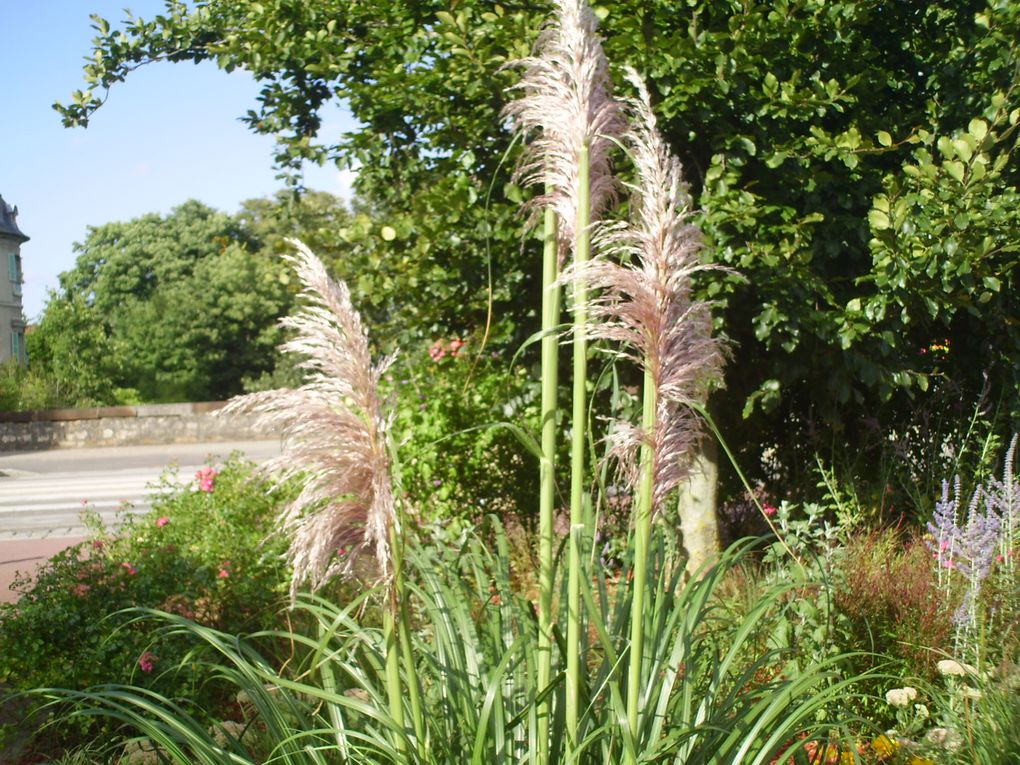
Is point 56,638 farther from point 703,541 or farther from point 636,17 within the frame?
point 636,17

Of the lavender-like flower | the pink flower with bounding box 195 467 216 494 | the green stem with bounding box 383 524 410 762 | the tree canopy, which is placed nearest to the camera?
the green stem with bounding box 383 524 410 762

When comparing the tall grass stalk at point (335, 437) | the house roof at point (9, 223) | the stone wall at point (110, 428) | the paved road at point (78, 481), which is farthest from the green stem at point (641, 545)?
the house roof at point (9, 223)

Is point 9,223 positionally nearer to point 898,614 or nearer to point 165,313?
point 165,313

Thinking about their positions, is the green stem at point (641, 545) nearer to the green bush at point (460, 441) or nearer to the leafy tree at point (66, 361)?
the green bush at point (460, 441)

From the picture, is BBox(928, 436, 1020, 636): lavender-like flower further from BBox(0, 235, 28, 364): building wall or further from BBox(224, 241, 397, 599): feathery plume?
BBox(0, 235, 28, 364): building wall

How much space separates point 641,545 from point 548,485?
29cm

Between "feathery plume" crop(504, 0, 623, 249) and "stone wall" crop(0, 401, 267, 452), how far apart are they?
23.8 meters

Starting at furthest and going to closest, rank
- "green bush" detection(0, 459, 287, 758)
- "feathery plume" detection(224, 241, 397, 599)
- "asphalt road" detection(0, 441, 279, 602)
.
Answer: "asphalt road" detection(0, 441, 279, 602) < "green bush" detection(0, 459, 287, 758) < "feathery plume" detection(224, 241, 397, 599)

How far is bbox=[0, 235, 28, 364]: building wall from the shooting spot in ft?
160

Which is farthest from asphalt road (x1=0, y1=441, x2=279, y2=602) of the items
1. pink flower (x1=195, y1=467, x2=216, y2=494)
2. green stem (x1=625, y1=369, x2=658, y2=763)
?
green stem (x1=625, y1=369, x2=658, y2=763)

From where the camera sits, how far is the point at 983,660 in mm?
3799

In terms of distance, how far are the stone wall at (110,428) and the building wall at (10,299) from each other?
25098 mm

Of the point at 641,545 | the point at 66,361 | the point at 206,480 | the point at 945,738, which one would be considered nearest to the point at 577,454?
A: the point at 641,545

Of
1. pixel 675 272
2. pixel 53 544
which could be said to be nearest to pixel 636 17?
pixel 675 272
